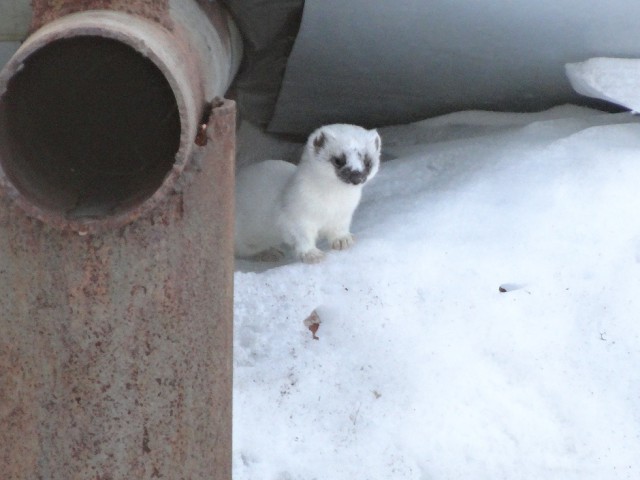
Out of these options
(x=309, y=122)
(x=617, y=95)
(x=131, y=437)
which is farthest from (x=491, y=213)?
(x=131, y=437)

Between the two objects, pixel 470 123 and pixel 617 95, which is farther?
pixel 470 123

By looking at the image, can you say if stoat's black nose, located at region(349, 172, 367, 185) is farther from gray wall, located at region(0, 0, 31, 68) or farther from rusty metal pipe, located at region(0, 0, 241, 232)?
gray wall, located at region(0, 0, 31, 68)

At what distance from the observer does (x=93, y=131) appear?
2.06 m

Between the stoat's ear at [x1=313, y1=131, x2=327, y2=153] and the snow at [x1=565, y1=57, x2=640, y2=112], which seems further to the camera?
the stoat's ear at [x1=313, y1=131, x2=327, y2=153]

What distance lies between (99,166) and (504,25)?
1613mm

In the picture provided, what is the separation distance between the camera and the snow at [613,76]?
3174 millimetres

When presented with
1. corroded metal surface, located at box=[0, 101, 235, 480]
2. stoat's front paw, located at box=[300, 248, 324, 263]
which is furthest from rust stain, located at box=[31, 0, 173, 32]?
stoat's front paw, located at box=[300, 248, 324, 263]

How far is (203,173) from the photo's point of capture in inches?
69.3

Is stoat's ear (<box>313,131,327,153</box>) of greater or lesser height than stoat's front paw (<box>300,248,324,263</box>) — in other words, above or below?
above

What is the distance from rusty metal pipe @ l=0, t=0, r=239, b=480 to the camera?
1.72 meters

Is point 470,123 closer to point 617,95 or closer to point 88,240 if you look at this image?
point 617,95

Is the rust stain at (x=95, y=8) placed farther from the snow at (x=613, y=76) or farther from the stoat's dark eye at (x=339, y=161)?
the snow at (x=613, y=76)

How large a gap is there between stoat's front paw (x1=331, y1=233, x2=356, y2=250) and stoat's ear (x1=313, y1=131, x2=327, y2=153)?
13.3 inches

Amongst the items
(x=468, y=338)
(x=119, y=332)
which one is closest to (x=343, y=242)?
(x=468, y=338)
